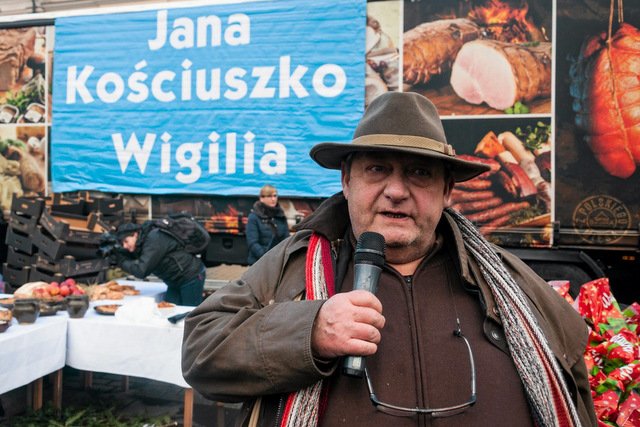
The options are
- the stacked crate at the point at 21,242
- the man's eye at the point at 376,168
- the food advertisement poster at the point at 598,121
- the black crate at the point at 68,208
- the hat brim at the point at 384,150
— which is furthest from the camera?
the black crate at the point at 68,208

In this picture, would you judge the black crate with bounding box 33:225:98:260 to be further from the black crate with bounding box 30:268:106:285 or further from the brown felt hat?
the brown felt hat

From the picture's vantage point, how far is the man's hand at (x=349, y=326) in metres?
1.28

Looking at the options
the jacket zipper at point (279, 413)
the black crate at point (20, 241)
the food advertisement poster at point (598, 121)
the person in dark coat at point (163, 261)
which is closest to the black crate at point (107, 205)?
the black crate at point (20, 241)

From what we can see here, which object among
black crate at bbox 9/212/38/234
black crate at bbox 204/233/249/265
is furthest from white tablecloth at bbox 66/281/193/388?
black crate at bbox 204/233/249/265

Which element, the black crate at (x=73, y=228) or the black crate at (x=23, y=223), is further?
the black crate at (x=23, y=223)

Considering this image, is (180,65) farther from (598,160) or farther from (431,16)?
(598,160)

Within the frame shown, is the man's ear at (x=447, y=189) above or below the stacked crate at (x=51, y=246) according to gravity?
above

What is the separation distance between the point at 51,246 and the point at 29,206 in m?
0.71

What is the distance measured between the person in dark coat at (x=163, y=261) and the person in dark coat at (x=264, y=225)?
0.81 metres

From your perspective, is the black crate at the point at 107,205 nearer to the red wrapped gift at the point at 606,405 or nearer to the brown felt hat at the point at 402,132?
the brown felt hat at the point at 402,132

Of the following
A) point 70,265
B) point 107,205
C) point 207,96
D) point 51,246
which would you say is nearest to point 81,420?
point 70,265

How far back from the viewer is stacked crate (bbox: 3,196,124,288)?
546 centimetres

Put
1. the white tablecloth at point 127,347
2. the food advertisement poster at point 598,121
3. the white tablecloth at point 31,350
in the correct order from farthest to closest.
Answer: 1. the food advertisement poster at point 598,121
2. the white tablecloth at point 127,347
3. the white tablecloth at point 31,350

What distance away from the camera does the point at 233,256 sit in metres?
6.93
